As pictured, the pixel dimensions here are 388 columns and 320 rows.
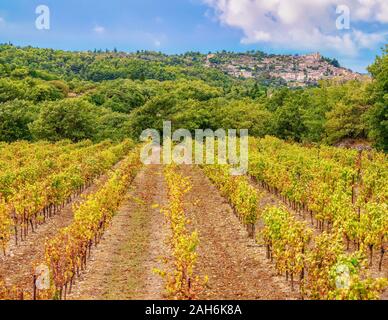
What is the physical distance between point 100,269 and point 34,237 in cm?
447

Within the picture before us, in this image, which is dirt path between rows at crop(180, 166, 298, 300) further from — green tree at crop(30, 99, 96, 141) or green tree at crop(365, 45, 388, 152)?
green tree at crop(30, 99, 96, 141)

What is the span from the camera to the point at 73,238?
1309 cm

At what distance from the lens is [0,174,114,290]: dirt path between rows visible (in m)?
12.6

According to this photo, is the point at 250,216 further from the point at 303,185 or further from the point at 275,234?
the point at 303,185

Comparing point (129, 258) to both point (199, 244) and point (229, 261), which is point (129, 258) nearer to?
point (199, 244)

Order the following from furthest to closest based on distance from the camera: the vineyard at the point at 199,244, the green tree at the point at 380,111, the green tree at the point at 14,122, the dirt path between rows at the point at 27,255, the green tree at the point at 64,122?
the green tree at the point at 14,122 < the green tree at the point at 64,122 < the green tree at the point at 380,111 < the dirt path between rows at the point at 27,255 < the vineyard at the point at 199,244

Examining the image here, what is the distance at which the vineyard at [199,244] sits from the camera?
10.9 meters

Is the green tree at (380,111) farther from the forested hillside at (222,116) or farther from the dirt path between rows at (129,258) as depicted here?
the dirt path between rows at (129,258)

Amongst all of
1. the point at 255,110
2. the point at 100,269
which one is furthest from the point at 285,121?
the point at 100,269

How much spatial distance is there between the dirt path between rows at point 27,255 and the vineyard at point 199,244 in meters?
0.03

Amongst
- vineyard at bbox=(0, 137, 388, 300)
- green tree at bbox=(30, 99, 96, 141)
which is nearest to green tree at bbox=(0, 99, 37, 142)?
green tree at bbox=(30, 99, 96, 141)

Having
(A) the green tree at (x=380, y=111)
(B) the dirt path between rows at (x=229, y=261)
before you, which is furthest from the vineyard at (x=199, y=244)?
(A) the green tree at (x=380, y=111)

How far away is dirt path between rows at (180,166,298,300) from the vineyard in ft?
0.11

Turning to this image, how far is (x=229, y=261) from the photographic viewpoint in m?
14.3
